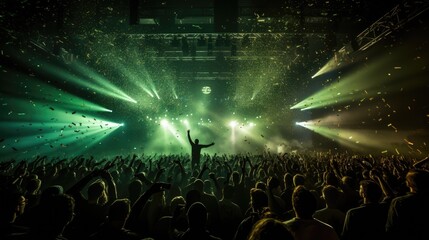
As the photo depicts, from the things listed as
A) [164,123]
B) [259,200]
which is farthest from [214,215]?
[164,123]

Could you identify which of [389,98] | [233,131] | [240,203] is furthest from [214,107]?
[240,203]

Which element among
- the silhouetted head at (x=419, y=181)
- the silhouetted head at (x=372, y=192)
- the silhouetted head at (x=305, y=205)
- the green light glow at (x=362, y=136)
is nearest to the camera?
the silhouetted head at (x=305, y=205)

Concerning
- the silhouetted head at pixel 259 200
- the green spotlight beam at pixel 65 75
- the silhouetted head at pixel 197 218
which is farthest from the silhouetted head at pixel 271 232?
the green spotlight beam at pixel 65 75

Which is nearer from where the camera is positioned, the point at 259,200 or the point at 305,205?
the point at 305,205

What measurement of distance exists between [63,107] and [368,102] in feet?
70.2

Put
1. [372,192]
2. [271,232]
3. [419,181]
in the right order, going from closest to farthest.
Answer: [271,232]
[419,181]
[372,192]

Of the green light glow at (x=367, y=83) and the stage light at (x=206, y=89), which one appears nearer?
the green light glow at (x=367, y=83)

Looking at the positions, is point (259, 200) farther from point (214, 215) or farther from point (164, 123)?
point (164, 123)

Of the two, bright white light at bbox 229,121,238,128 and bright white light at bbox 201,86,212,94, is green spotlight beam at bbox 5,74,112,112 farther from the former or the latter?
bright white light at bbox 229,121,238,128

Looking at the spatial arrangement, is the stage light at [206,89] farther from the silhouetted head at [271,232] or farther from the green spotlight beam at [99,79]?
the silhouetted head at [271,232]

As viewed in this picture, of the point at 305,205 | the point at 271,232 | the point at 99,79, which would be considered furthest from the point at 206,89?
the point at 271,232

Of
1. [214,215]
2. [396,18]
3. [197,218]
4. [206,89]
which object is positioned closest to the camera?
[197,218]

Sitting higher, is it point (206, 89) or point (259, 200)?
point (206, 89)

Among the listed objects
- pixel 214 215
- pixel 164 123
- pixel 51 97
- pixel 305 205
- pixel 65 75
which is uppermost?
pixel 65 75
